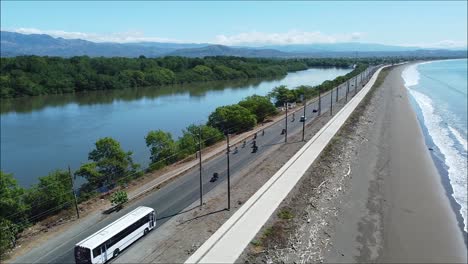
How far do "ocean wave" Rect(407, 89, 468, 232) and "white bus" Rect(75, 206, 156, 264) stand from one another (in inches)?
696

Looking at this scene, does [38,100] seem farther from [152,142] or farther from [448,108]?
[448,108]

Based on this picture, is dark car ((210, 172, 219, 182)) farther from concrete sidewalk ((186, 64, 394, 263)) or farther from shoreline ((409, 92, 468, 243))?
shoreline ((409, 92, 468, 243))

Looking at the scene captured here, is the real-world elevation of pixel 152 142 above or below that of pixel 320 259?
above

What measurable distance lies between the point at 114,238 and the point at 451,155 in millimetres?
33666

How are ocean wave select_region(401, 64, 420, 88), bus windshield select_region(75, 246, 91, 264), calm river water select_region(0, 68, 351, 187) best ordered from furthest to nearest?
ocean wave select_region(401, 64, 420, 88), calm river water select_region(0, 68, 351, 187), bus windshield select_region(75, 246, 91, 264)

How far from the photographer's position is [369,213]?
78.5 feet

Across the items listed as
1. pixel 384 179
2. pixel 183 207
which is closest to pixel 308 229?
pixel 183 207

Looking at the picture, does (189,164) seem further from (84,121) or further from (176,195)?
(84,121)

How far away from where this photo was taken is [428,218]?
23812 mm

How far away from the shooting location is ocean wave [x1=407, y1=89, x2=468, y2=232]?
28.1 m

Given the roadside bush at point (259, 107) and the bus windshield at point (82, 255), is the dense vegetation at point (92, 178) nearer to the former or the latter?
the bus windshield at point (82, 255)

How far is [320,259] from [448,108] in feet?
202

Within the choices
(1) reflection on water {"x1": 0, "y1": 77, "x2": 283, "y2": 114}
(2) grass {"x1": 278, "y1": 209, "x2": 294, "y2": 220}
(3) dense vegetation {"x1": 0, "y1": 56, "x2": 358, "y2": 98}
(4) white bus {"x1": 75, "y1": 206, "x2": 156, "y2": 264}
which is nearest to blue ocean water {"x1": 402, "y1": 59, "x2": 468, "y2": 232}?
(2) grass {"x1": 278, "y1": 209, "x2": 294, "y2": 220}

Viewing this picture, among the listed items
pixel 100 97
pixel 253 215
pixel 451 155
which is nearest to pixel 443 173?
pixel 451 155
